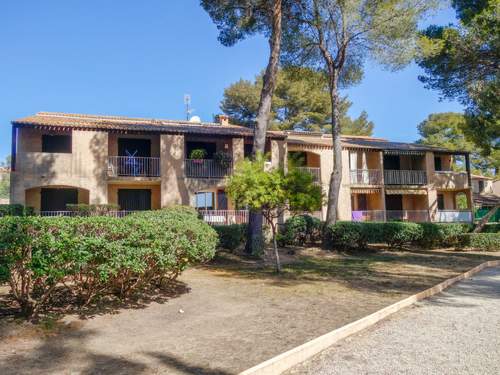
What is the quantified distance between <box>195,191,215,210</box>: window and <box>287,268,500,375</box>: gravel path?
1628cm

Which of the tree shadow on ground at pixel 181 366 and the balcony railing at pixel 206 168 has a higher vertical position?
the balcony railing at pixel 206 168

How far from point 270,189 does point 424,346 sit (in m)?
5.97

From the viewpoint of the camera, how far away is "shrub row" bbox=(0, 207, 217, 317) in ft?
16.3

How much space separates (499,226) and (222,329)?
2382cm

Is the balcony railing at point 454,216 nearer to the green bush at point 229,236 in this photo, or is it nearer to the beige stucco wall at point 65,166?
the green bush at point 229,236

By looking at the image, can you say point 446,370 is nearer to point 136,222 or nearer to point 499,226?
point 136,222

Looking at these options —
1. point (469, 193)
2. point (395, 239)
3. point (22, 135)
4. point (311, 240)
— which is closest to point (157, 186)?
point (22, 135)

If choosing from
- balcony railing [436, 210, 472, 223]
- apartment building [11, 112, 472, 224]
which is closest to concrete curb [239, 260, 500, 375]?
apartment building [11, 112, 472, 224]

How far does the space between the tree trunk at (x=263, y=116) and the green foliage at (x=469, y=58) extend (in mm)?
7881

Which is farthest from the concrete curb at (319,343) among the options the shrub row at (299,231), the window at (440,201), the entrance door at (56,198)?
the window at (440,201)

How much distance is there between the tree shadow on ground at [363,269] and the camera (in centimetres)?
943

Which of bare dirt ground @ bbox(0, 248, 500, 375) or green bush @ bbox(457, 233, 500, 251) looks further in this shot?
green bush @ bbox(457, 233, 500, 251)

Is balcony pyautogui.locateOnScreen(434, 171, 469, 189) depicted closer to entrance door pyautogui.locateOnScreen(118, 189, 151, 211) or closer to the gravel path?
entrance door pyautogui.locateOnScreen(118, 189, 151, 211)

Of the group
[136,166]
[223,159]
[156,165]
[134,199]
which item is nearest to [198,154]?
[223,159]
